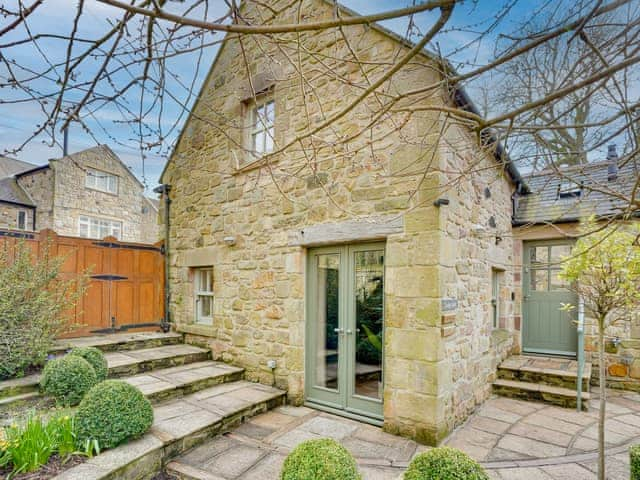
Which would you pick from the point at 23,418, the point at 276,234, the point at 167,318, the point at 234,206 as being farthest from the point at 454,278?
the point at 167,318

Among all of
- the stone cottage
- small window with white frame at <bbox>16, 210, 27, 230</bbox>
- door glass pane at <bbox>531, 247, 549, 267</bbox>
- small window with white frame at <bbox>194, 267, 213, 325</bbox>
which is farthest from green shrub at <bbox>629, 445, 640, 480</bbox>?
small window with white frame at <bbox>16, 210, 27, 230</bbox>

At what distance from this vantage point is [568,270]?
3.36 metres

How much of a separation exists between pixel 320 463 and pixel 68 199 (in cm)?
1466

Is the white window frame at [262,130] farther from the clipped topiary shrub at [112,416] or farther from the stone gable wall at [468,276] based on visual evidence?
the clipped topiary shrub at [112,416]

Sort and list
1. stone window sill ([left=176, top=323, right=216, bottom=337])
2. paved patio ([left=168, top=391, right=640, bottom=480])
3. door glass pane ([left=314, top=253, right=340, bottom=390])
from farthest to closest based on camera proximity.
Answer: stone window sill ([left=176, top=323, right=216, bottom=337]), door glass pane ([left=314, top=253, right=340, bottom=390]), paved patio ([left=168, top=391, right=640, bottom=480])

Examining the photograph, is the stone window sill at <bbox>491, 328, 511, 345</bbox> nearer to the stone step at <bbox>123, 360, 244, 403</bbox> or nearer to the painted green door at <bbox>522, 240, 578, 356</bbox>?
the painted green door at <bbox>522, 240, 578, 356</bbox>

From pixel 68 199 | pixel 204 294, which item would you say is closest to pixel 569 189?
pixel 204 294

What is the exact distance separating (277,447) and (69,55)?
351 cm

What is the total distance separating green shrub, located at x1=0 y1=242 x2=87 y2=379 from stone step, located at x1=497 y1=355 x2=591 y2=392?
6.27 meters

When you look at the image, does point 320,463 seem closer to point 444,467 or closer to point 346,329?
point 444,467

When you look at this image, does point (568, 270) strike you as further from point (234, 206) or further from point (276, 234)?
point (234, 206)

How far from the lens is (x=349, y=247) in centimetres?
433

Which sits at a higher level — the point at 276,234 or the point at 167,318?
the point at 276,234

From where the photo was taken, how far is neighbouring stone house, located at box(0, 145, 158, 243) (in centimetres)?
1279
